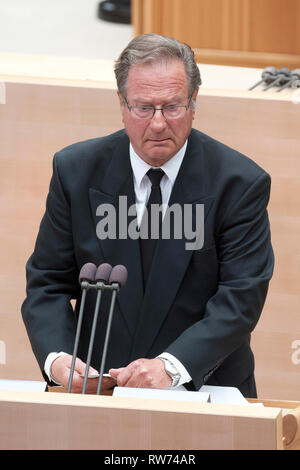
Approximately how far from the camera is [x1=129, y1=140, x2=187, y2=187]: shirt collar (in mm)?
2305

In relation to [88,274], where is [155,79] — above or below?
above

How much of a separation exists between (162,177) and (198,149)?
98 millimetres

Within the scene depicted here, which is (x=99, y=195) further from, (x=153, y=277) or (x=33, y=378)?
(x=33, y=378)

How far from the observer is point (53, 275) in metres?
2.33

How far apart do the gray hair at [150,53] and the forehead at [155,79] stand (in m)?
0.01

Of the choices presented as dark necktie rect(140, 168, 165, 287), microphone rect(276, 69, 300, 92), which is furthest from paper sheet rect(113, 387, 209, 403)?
microphone rect(276, 69, 300, 92)

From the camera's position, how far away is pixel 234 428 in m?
1.61

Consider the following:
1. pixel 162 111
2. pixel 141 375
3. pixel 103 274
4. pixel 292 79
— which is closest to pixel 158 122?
pixel 162 111

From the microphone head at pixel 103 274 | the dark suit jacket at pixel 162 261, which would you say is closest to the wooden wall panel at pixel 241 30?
the dark suit jacket at pixel 162 261

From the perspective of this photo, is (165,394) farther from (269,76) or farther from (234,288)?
(269,76)

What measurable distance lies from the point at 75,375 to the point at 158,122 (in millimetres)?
508
